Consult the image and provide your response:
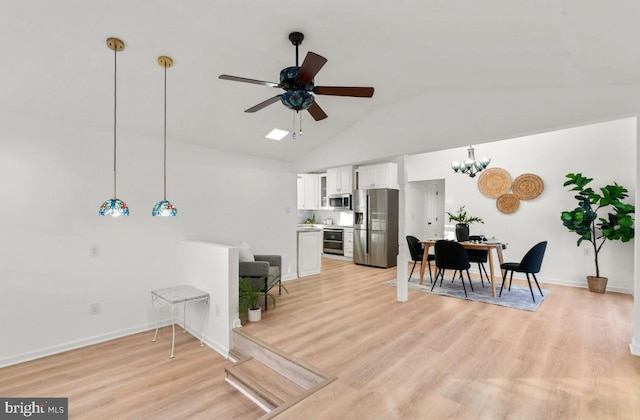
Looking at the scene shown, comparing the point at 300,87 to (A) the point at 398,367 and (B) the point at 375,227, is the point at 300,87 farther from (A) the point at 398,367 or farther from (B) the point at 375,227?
(B) the point at 375,227

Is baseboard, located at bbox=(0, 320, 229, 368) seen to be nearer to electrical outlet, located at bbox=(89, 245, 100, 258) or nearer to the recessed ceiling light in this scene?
electrical outlet, located at bbox=(89, 245, 100, 258)

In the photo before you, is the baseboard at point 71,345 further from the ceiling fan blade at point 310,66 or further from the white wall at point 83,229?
the ceiling fan blade at point 310,66

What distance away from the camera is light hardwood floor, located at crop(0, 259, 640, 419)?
203cm

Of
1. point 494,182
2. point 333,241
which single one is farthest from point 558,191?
point 333,241

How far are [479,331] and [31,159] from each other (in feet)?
17.0

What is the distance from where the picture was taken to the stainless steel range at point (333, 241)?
7.97 m

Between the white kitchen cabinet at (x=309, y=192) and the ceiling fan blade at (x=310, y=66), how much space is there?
245 inches

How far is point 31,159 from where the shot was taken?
10.1 feet

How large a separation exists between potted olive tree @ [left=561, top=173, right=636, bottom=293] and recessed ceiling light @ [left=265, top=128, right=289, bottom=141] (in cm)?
466

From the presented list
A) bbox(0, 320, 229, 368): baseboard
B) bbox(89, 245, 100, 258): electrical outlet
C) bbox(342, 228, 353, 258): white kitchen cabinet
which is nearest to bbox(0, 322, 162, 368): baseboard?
bbox(0, 320, 229, 368): baseboard

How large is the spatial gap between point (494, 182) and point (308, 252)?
4082 millimetres

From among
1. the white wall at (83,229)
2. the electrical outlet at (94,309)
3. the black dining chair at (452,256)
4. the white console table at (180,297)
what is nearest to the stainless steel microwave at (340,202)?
the black dining chair at (452,256)

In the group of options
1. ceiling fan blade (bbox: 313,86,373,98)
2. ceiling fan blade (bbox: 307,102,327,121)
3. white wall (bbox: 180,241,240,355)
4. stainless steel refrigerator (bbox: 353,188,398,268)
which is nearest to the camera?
ceiling fan blade (bbox: 313,86,373,98)

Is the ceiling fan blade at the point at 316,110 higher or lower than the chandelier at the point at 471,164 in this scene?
higher
